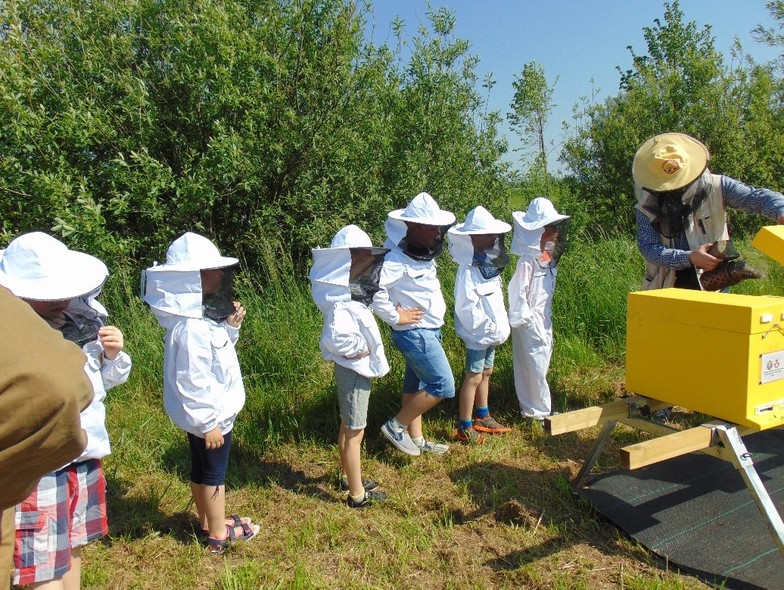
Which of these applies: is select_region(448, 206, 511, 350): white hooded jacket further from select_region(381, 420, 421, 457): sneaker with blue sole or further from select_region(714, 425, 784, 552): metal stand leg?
select_region(714, 425, 784, 552): metal stand leg

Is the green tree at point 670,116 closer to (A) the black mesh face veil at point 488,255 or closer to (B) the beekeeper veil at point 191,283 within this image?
(A) the black mesh face veil at point 488,255

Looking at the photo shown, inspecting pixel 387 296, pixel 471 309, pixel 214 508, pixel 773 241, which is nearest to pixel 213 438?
pixel 214 508

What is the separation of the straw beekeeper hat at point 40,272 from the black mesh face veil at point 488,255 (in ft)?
8.32

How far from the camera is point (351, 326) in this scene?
135 inches

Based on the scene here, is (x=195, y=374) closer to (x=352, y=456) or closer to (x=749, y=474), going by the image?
(x=352, y=456)

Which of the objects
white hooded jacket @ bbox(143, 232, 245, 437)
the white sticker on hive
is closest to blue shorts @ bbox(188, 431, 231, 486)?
white hooded jacket @ bbox(143, 232, 245, 437)

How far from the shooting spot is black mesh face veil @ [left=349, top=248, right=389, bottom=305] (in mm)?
3420

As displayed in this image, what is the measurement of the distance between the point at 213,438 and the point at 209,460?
0.19 meters

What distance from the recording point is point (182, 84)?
6.18 meters

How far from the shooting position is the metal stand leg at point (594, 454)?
3417mm

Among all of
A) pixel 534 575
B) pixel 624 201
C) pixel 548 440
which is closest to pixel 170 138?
pixel 548 440

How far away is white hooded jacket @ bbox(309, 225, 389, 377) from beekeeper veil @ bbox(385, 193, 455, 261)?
57 cm

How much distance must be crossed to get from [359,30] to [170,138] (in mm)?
2336

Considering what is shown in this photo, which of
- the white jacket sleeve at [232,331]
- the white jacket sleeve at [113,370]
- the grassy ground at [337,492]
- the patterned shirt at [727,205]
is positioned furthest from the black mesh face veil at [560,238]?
the white jacket sleeve at [113,370]
